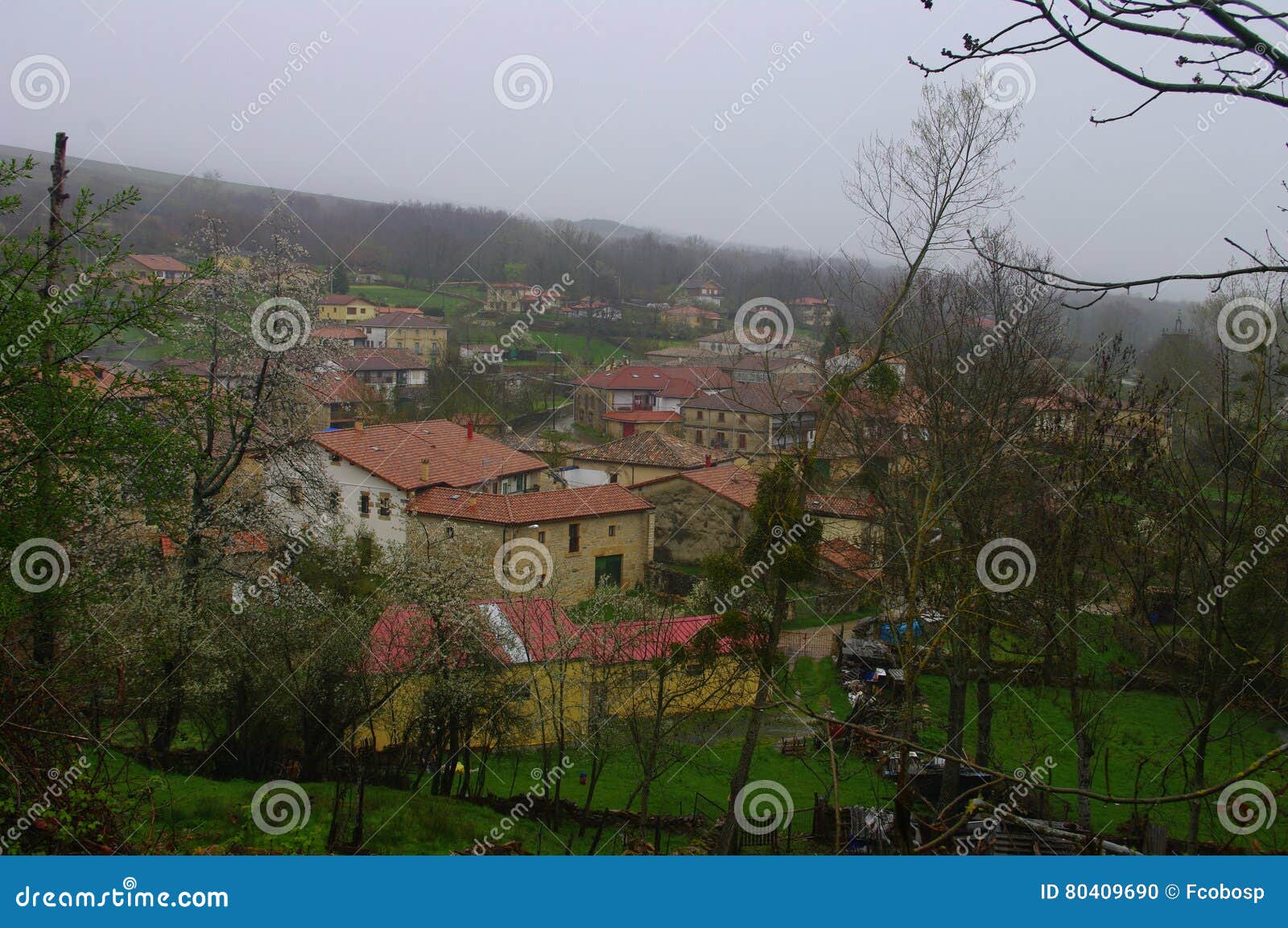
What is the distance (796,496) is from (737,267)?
88.6m

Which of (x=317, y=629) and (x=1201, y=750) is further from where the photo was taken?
(x=317, y=629)

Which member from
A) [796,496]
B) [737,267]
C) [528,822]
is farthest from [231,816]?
[737,267]

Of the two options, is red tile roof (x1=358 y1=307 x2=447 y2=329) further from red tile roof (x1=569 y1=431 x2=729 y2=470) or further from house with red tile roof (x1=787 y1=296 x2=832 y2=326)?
red tile roof (x1=569 y1=431 x2=729 y2=470)

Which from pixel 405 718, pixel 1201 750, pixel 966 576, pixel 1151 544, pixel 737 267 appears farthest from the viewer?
pixel 737 267

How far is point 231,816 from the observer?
9203mm

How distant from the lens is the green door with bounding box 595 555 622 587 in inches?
1104

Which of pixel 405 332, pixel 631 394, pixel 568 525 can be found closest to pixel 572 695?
pixel 568 525

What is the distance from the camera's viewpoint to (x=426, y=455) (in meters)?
29.1

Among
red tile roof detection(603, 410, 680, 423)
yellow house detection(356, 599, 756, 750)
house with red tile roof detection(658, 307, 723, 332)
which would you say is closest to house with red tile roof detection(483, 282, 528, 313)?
house with red tile roof detection(658, 307, 723, 332)

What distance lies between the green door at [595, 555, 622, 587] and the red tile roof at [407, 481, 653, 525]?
147 centimetres

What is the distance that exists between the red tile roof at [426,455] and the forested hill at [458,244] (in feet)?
111

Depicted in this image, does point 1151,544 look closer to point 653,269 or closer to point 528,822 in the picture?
point 528,822

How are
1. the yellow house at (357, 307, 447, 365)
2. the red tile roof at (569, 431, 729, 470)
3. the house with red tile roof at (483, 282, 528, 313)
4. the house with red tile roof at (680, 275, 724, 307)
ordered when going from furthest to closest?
the house with red tile roof at (680, 275, 724, 307) → the house with red tile roof at (483, 282, 528, 313) → the yellow house at (357, 307, 447, 365) → the red tile roof at (569, 431, 729, 470)

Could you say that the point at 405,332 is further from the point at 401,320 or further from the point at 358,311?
the point at 358,311
